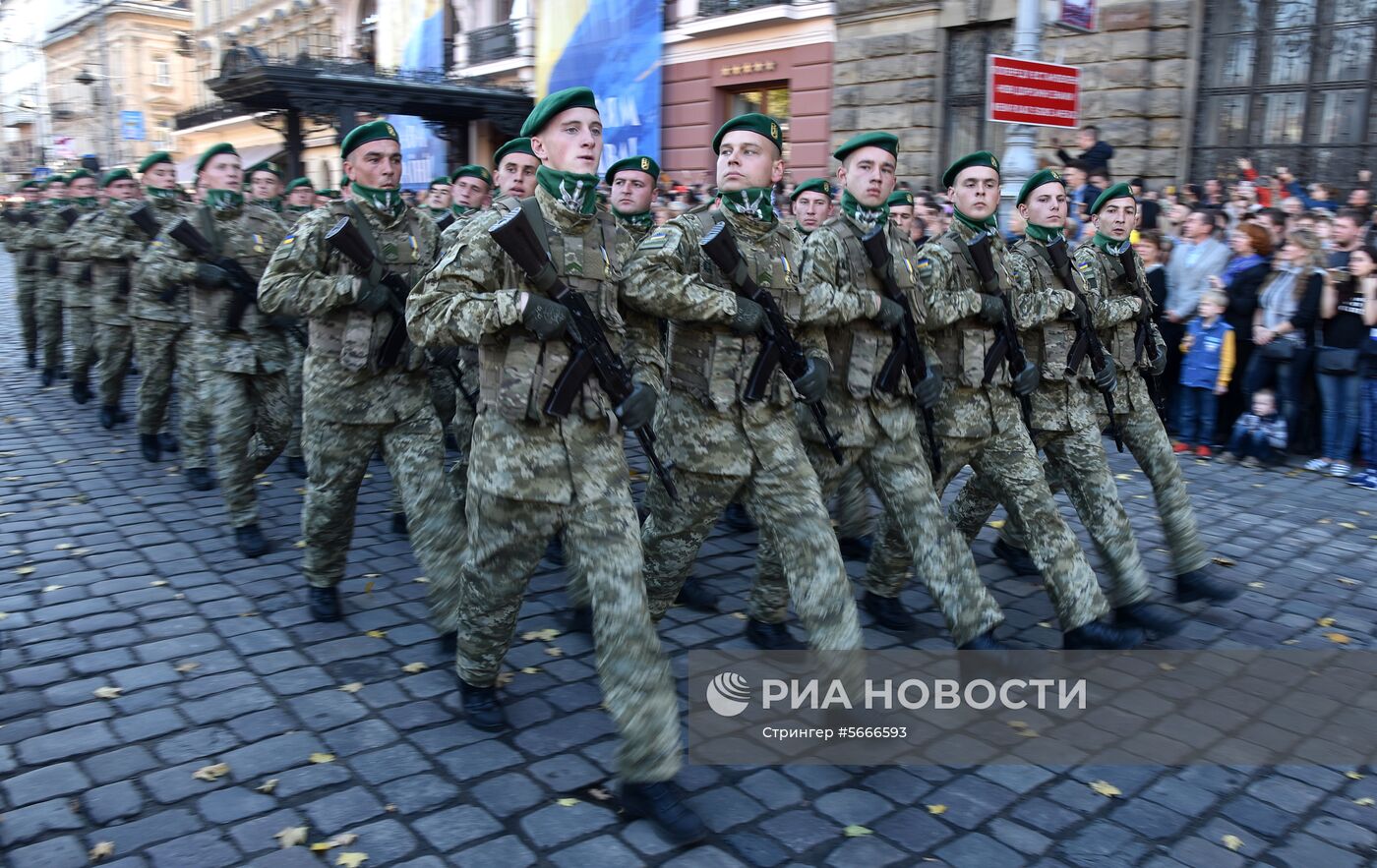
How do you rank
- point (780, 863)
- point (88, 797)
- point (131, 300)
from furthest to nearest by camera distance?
point (131, 300) → point (88, 797) → point (780, 863)

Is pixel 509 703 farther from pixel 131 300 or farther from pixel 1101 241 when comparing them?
pixel 131 300

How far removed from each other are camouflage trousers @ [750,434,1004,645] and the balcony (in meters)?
22.5

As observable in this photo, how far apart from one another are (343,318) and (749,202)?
76.8 inches

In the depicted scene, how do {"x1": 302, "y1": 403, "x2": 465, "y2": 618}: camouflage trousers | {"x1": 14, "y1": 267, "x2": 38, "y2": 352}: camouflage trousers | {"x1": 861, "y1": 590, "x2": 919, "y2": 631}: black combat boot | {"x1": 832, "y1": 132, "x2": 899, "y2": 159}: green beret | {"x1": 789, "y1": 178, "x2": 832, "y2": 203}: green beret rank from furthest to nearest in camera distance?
{"x1": 14, "y1": 267, "x2": 38, "y2": 352}: camouflage trousers, {"x1": 789, "y1": 178, "x2": 832, "y2": 203}: green beret, {"x1": 861, "y1": 590, "x2": 919, "y2": 631}: black combat boot, {"x1": 302, "y1": 403, "x2": 465, "y2": 618}: camouflage trousers, {"x1": 832, "y1": 132, "x2": 899, "y2": 159}: green beret

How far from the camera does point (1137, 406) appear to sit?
17.7 ft

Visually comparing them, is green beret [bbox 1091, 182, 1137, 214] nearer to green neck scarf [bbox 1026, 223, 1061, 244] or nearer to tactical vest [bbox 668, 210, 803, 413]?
green neck scarf [bbox 1026, 223, 1061, 244]

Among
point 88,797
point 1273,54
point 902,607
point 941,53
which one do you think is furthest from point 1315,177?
point 88,797

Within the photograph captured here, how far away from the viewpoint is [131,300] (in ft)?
25.8

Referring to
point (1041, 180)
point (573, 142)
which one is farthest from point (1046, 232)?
point (573, 142)

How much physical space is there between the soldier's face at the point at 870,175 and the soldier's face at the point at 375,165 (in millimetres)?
1977

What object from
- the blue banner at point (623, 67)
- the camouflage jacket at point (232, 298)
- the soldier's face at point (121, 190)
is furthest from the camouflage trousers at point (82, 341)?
the blue banner at point (623, 67)

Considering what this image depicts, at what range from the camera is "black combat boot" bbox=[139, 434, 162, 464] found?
7984 millimetres

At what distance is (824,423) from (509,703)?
1653mm

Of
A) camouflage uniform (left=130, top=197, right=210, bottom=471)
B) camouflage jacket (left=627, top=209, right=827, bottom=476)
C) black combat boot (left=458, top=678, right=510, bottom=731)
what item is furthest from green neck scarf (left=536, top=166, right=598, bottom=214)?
camouflage uniform (left=130, top=197, right=210, bottom=471)
